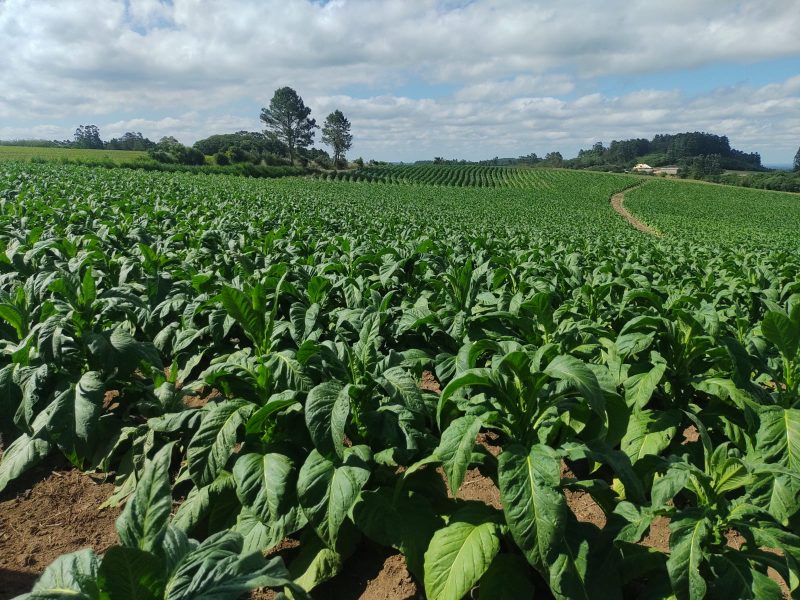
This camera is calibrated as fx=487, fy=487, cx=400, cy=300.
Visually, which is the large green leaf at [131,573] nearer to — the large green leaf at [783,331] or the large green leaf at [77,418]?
the large green leaf at [77,418]

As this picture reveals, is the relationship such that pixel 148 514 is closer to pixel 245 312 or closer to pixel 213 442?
pixel 213 442

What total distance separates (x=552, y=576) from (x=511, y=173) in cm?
10883

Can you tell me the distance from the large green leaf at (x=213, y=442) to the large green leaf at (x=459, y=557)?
1194 millimetres

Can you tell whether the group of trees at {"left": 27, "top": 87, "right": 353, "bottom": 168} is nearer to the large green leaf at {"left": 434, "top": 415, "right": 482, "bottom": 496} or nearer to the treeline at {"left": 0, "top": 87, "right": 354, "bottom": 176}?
the treeline at {"left": 0, "top": 87, "right": 354, "bottom": 176}

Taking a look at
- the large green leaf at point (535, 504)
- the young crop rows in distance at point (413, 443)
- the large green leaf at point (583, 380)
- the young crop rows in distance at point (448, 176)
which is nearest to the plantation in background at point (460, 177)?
the young crop rows in distance at point (448, 176)

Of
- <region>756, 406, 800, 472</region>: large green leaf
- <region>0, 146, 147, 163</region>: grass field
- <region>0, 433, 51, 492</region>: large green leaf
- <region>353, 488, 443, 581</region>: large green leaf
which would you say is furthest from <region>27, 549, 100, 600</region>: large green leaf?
<region>0, 146, 147, 163</region>: grass field

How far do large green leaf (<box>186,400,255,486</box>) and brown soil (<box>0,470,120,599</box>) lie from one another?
94cm

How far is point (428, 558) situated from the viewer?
2.33 m

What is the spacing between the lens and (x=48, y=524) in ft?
10.3

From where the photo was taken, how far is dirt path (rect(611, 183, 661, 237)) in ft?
116

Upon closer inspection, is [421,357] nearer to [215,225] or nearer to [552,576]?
[552,576]

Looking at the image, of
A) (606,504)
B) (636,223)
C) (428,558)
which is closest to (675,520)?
(606,504)

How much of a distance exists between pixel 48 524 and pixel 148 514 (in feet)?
7.49

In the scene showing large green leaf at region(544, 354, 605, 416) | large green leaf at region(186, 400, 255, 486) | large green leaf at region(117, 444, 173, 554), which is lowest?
large green leaf at region(186, 400, 255, 486)
